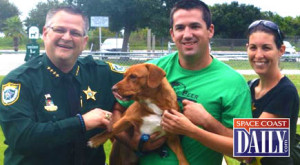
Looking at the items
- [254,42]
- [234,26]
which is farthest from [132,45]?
[254,42]

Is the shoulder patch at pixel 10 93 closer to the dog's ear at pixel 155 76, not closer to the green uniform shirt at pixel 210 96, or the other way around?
the dog's ear at pixel 155 76

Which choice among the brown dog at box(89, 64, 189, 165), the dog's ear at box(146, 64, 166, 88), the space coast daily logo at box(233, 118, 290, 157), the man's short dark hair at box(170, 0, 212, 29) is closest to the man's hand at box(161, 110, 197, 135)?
the brown dog at box(89, 64, 189, 165)

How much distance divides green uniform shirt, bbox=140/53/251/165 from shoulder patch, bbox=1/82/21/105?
106 cm

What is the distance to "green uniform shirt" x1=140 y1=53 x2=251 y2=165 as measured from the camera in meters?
2.47

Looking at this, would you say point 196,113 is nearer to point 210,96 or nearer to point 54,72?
point 210,96

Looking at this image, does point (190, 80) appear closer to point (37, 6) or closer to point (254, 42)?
point (254, 42)

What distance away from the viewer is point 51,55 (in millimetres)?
2746

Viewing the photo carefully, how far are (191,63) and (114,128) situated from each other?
2.56 ft

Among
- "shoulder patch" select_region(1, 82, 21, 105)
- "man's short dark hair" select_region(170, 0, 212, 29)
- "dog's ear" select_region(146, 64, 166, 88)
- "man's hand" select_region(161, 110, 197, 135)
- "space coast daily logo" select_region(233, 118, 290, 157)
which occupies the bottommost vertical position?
"space coast daily logo" select_region(233, 118, 290, 157)

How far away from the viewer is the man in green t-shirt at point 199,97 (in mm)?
2436

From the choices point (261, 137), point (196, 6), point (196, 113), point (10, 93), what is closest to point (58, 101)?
point (10, 93)

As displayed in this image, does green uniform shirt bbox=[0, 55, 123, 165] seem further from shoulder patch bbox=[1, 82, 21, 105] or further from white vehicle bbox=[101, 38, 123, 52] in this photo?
white vehicle bbox=[101, 38, 123, 52]

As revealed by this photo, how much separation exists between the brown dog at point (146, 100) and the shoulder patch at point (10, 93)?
673 millimetres

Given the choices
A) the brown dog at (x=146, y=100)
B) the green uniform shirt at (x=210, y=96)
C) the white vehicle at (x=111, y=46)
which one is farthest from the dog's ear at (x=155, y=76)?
the white vehicle at (x=111, y=46)
